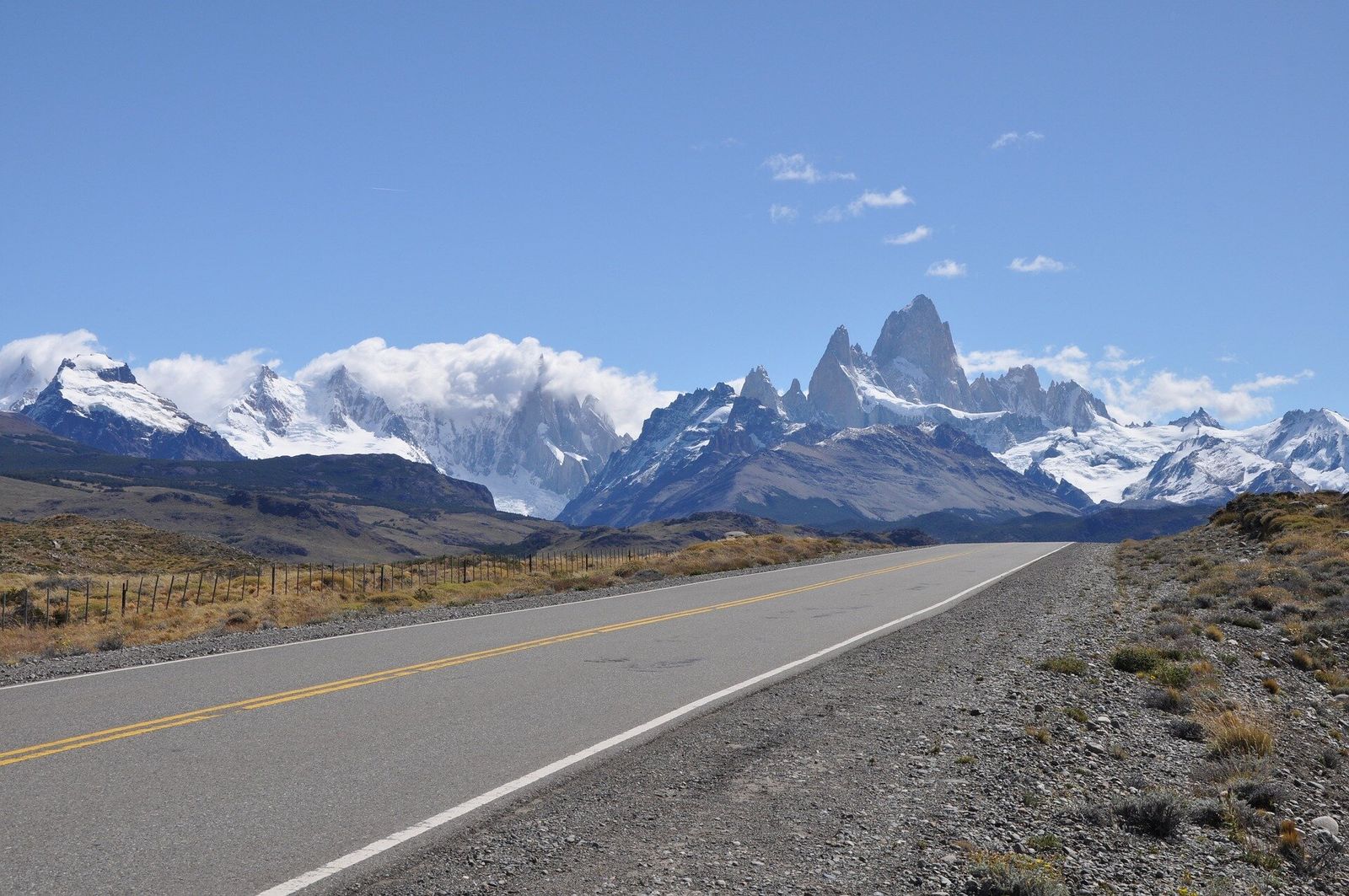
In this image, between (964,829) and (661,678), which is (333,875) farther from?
(661,678)

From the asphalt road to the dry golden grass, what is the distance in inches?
306

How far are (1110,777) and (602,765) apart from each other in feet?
15.1

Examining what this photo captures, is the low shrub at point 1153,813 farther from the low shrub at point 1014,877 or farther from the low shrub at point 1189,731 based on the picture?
the low shrub at point 1189,731

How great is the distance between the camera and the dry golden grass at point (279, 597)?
22141 millimetres

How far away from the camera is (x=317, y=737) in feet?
29.6

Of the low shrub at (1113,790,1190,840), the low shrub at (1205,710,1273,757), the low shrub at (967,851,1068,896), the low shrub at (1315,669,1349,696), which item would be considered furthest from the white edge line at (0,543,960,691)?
the low shrub at (1315,669,1349,696)

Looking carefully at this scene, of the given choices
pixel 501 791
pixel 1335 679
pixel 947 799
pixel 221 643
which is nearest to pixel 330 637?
pixel 221 643

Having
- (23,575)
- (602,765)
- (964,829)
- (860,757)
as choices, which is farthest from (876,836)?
(23,575)

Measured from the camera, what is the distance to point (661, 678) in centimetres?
1252

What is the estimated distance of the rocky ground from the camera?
5.98m

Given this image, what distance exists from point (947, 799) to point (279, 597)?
27766 millimetres

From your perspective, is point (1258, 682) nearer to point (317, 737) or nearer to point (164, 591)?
point (317, 737)

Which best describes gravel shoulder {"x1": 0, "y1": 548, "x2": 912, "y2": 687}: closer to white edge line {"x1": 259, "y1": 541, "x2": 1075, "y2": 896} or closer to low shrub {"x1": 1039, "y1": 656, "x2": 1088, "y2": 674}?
white edge line {"x1": 259, "y1": 541, "x2": 1075, "y2": 896}

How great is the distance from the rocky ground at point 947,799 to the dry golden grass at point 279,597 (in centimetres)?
1444
